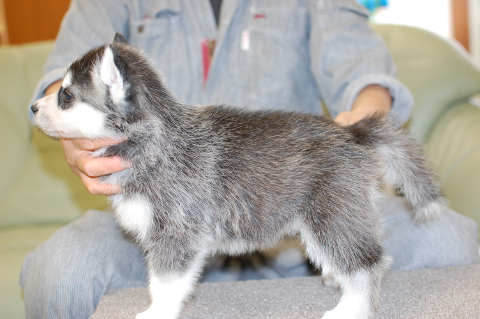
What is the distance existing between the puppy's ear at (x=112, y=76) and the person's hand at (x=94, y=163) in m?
0.16

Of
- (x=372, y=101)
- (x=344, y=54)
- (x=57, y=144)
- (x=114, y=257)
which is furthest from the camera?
(x=57, y=144)

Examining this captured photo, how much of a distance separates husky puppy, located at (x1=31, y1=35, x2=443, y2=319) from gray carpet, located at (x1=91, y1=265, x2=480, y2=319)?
150 mm

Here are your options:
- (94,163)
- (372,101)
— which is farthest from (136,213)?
(372,101)

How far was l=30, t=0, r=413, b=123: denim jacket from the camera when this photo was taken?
7.76 ft

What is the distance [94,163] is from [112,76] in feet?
1.06

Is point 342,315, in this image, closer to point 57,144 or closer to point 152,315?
point 152,315

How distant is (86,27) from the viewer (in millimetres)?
2410

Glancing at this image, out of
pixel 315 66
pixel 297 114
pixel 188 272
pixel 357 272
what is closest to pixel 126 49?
pixel 297 114

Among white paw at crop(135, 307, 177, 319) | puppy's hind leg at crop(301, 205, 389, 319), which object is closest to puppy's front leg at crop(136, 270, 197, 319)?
white paw at crop(135, 307, 177, 319)

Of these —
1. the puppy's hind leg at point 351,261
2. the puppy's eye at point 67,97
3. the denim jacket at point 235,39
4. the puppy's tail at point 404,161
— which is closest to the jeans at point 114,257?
the puppy's tail at point 404,161

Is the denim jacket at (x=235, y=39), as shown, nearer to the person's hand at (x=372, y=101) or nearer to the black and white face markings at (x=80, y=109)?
the person's hand at (x=372, y=101)

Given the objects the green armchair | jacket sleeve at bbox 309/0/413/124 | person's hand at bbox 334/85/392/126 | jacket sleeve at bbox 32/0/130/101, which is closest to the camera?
person's hand at bbox 334/85/392/126

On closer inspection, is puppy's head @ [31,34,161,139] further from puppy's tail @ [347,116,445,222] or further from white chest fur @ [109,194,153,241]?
puppy's tail @ [347,116,445,222]

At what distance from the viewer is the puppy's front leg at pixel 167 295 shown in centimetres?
139
